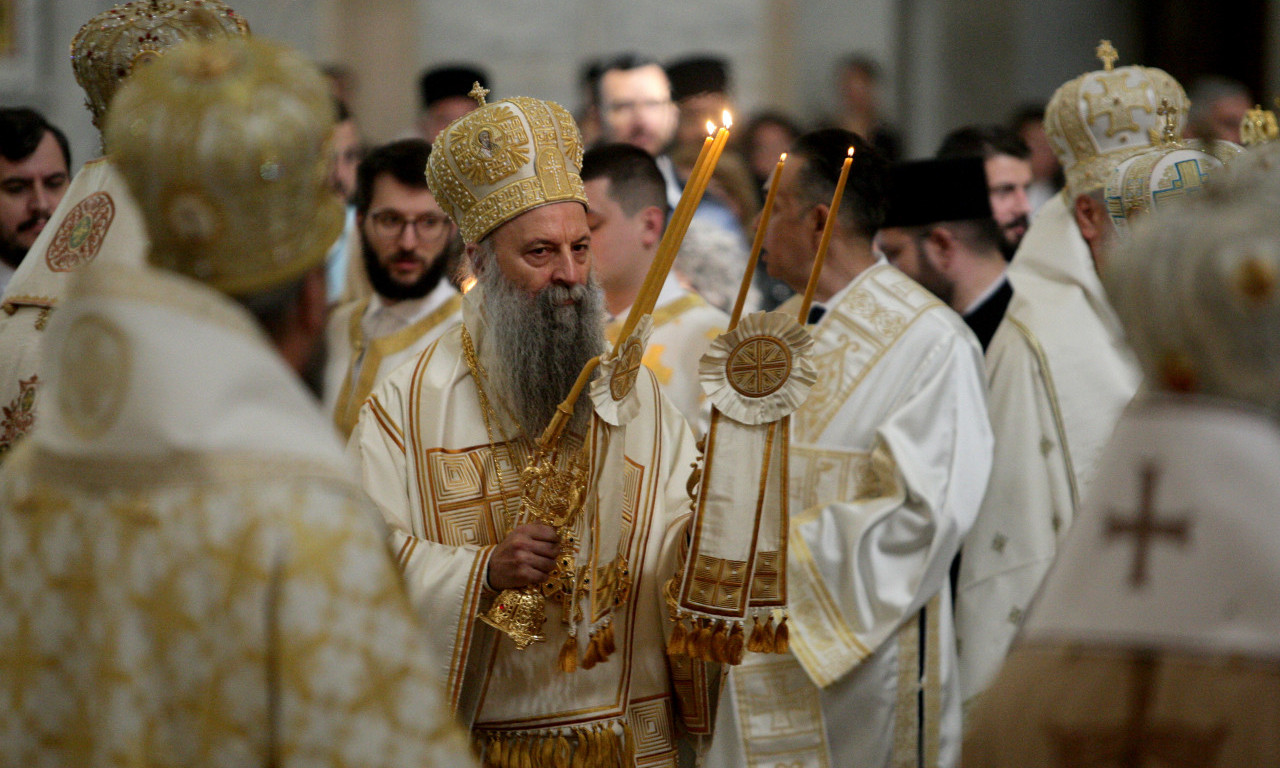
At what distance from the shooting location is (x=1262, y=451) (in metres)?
1.82

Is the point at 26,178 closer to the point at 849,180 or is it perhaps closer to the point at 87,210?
the point at 87,210

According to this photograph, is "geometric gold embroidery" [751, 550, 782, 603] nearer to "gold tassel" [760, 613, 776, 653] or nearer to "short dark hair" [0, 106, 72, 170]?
"gold tassel" [760, 613, 776, 653]

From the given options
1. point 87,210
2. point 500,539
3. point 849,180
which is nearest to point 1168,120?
point 849,180

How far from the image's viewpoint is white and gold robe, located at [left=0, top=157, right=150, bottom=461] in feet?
10.3

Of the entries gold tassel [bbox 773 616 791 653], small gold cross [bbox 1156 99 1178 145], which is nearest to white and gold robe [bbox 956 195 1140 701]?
small gold cross [bbox 1156 99 1178 145]

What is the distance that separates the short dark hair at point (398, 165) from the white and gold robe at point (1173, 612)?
3590 mm

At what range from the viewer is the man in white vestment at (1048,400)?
4.49 m

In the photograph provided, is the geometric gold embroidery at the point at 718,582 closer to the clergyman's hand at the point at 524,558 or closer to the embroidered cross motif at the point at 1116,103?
the clergyman's hand at the point at 524,558

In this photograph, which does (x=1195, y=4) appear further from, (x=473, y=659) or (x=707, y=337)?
(x=473, y=659)

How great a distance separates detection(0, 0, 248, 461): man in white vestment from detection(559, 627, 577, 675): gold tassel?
130cm

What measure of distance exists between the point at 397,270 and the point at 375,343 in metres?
0.28

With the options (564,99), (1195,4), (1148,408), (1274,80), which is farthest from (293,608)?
(1195,4)

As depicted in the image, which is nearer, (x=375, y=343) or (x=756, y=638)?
(x=756, y=638)

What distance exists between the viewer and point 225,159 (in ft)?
6.37
